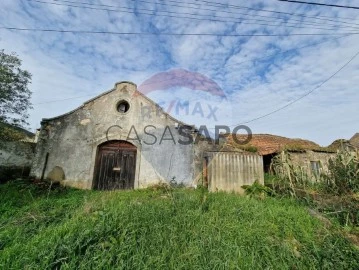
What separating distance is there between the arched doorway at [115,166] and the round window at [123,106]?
4.95 ft

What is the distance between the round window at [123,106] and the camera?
1027 centimetres

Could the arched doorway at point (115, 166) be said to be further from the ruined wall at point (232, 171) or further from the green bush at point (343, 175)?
the green bush at point (343, 175)

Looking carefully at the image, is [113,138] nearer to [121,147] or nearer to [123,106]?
[121,147]

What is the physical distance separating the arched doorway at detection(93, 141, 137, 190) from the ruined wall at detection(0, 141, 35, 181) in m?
4.30

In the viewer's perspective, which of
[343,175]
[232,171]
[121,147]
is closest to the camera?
[343,175]

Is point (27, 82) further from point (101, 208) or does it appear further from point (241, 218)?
point (241, 218)

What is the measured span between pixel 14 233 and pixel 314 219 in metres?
6.25

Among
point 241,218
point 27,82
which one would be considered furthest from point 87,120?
point 241,218

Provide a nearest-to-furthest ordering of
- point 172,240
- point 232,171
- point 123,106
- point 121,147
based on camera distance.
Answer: point 172,240 < point 232,171 < point 121,147 < point 123,106

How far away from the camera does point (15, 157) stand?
11.5 metres

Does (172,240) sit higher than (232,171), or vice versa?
(232,171)

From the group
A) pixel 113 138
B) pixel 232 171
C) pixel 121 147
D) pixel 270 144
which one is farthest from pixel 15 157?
pixel 270 144

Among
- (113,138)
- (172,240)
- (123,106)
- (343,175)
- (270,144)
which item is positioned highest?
(123,106)

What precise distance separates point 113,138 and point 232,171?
17.0 feet
